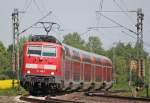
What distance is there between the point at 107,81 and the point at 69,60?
1630cm

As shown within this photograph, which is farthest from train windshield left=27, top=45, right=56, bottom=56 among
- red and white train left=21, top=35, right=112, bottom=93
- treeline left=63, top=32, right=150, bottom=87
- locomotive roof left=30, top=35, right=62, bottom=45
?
treeline left=63, top=32, right=150, bottom=87

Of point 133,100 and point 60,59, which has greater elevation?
point 60,59

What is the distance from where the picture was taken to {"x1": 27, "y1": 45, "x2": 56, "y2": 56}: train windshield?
3362 cm

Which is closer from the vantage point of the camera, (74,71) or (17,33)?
(74,71)

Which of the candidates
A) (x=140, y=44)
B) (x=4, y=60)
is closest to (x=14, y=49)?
(x=140, y=44)

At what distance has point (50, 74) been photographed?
3347cm

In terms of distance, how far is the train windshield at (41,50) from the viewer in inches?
1324

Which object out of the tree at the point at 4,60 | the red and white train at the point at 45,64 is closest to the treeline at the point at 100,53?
the tree at the point at 4,60

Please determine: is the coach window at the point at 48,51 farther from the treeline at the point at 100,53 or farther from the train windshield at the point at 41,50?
the treeline at the point at 100,53

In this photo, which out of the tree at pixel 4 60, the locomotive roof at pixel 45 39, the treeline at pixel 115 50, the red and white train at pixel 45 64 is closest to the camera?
the red and white train at pixel 45 64

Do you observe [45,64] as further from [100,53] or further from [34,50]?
[100,53]

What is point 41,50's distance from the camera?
110ft

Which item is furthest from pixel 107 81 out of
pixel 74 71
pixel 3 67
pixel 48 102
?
pixel 3 67

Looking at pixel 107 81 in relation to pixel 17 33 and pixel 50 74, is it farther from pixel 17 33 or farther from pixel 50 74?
pixel 50 74
